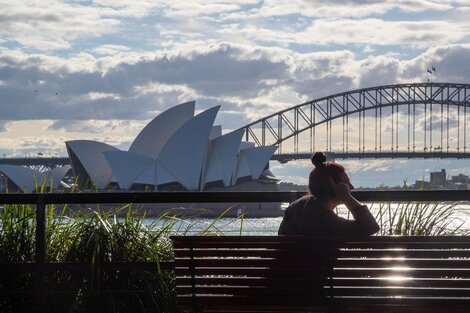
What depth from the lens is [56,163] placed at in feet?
302

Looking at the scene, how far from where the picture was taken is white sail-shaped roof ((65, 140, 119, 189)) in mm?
73562

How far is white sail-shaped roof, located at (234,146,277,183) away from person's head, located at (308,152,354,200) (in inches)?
3015

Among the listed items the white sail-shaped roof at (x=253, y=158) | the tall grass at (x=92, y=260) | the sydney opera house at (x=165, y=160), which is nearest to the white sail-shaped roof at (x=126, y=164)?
the sydney opera house at (x=165, y=160)

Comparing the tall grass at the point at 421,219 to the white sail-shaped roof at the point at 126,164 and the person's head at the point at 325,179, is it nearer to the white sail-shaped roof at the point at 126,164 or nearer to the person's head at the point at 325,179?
the person's head at the point at 325,179

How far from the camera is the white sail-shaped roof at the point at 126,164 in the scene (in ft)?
237

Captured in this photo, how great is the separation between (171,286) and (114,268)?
46 centimetres

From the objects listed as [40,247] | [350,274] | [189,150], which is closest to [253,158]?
[189,150]

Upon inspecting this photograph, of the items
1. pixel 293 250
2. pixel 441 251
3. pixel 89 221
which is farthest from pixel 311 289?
pixel 89 221

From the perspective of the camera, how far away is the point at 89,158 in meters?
74.9

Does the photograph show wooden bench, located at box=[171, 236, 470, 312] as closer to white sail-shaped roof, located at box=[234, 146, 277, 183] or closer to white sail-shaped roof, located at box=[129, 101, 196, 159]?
white sail-shaped roof, located at box=[129, 101, 196, 159]

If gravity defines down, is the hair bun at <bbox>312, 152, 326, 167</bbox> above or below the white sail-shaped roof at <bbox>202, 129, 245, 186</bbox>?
below

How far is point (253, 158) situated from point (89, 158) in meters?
15.0

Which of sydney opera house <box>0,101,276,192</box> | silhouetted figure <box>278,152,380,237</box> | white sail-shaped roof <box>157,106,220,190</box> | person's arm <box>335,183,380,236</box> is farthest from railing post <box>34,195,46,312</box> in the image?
sydney opera house <box>0,101,276,192</box>

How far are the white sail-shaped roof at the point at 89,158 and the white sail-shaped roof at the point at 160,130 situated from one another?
2.83 metres
